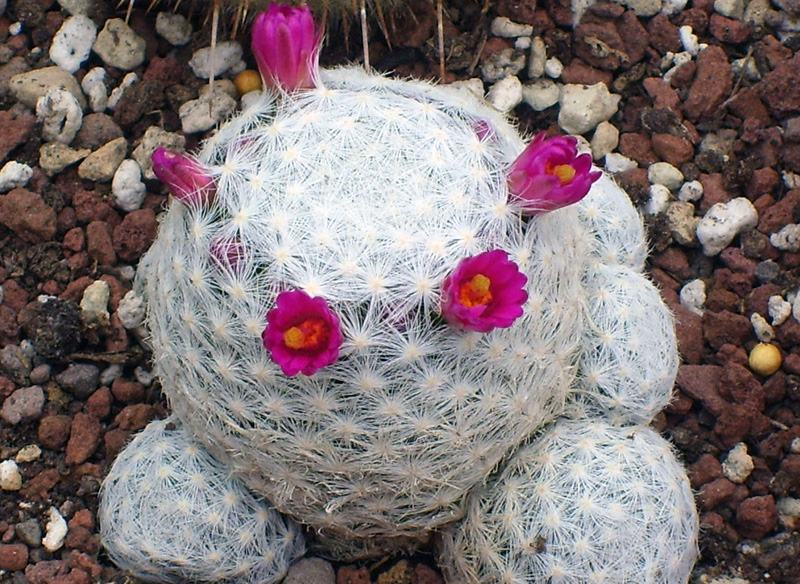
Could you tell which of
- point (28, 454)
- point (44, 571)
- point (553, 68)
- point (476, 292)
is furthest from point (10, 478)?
point (553, 68)

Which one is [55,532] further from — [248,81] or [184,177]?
[248,81]

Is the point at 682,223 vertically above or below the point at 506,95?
below

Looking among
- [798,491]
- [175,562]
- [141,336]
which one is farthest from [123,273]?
[798,491]

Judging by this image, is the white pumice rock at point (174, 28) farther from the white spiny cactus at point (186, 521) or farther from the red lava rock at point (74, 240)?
the white spiny cactus at point (186, 521)

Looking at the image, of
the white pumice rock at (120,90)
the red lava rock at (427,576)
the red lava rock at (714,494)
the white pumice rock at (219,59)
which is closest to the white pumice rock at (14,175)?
the white pumice rock at (120,90)

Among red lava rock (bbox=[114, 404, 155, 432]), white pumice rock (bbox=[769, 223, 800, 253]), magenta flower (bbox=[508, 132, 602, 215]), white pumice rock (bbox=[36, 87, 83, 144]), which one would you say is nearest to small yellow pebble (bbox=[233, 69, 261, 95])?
white pumice rock (bbox=[36, 87, 83, 144])
